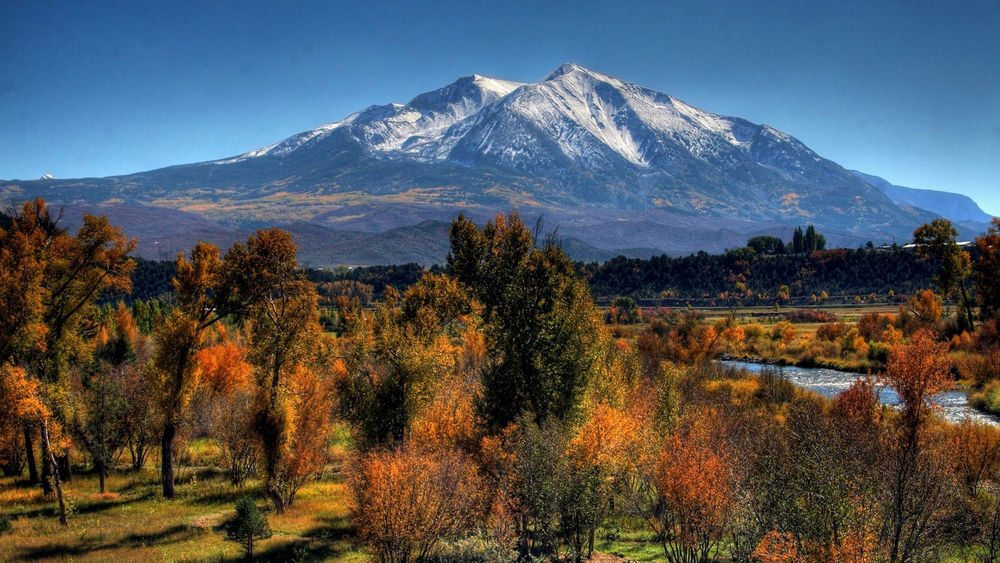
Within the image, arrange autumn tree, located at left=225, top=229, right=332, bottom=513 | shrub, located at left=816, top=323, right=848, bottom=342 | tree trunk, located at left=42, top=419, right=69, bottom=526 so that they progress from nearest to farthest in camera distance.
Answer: tree trunk, located at left=42, top=419, right=69, bottom=526
autumn tree, located at left=225, top=229, right=332, bottom=513
shrub, located at left=816, top=323, right=848, bottom=342

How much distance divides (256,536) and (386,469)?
808 centimetres

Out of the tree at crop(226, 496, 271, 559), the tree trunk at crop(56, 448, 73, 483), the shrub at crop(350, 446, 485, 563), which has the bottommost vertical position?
the tree trunk at crop(56, 448, 73, 483)

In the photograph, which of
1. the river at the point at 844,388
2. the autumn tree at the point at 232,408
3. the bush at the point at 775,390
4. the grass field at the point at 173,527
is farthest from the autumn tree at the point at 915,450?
the bush at the point at 775,390

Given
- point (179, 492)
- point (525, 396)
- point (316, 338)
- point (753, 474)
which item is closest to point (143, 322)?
point (179, 492)

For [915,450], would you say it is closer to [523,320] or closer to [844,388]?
[523,320]

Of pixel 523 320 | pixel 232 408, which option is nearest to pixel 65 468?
pixel 232 408

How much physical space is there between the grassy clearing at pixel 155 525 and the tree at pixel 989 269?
231 ft

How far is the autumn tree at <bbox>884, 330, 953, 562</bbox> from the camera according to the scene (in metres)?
26.5

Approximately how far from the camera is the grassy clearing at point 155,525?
95.0ft

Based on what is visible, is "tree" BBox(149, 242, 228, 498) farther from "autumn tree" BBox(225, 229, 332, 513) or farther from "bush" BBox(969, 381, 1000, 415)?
"bush" BBox(969, 381, 1000, 415)

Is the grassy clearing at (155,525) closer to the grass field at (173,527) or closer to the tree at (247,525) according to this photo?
the grass field at (173,527)

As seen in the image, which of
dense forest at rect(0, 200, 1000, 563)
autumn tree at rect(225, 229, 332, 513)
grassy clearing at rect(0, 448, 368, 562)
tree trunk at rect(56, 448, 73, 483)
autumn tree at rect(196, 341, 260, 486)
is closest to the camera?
dense forest at rect(0, 200, 1000, 563)

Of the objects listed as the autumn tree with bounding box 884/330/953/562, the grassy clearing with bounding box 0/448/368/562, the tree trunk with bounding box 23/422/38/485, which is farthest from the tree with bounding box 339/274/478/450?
the autumn tree with bounding box 884/330/953/562

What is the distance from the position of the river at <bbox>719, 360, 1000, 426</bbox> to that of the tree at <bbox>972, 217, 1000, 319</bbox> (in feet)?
35.9
